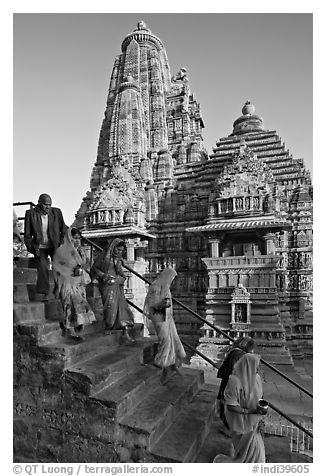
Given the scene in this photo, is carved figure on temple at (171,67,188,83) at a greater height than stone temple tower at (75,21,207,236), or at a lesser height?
greater

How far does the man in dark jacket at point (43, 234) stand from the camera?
4.57 metres

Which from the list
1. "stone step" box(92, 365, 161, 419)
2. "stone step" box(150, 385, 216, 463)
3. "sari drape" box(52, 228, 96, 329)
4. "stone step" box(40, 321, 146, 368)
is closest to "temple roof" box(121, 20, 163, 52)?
"sari drape" box(52, 228, 96, 329)

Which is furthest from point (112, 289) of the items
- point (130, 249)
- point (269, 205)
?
Answer: point (130, 249)

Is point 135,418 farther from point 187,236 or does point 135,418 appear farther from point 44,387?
point 187,236

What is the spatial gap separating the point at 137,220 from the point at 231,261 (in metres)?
6.83

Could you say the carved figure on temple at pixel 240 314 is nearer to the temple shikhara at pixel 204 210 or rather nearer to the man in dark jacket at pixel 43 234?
the temple shikhara at pixel 204 210

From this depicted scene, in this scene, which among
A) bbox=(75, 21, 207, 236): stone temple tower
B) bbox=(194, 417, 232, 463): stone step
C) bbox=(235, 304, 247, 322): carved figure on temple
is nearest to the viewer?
bbox=(194, 417, 232, 463): stone step

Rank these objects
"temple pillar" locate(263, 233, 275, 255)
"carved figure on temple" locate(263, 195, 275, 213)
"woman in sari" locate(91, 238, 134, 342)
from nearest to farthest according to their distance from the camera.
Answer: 1. "woman in sari" locate(91, 238, 134, 342)
2. "temple pillar" locate(263, 233, 275, 255)
3. "carved figure on temple" locate(263, 195, 275, 213)

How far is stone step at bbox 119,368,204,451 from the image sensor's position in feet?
10.6

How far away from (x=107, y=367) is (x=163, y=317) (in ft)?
3.97

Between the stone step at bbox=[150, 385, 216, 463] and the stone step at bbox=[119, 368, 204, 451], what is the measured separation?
8 centimetres

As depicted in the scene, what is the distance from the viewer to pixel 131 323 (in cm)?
540

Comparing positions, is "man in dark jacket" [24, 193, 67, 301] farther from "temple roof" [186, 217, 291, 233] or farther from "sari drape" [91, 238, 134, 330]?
"temple roof" [186, 217, 291, 233]

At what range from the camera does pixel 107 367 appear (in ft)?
12.5
